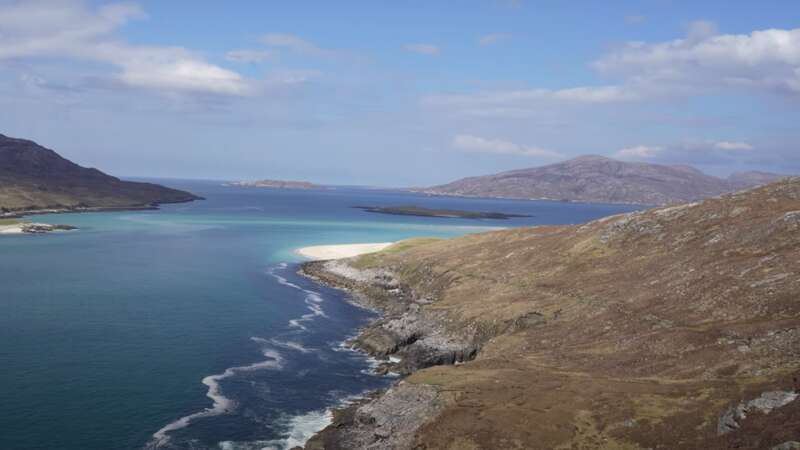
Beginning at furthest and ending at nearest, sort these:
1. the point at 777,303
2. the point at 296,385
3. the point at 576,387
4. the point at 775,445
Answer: the point at 296,385, the point at 777,303, the point at 576,387, the point at 775,445

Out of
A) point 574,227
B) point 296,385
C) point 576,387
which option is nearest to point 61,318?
point 296,385

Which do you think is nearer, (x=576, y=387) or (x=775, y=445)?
(x=775, y=445)

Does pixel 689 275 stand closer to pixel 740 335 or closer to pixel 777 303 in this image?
pixel 777 303

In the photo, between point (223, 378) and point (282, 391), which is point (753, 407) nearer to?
point (282, 391)

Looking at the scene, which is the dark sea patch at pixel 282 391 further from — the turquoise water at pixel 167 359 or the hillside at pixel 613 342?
the hillside at pixel 613 342

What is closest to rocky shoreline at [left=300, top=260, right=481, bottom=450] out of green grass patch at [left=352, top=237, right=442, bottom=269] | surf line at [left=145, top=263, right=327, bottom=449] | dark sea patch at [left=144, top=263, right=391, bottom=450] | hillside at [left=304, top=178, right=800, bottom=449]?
hillside at [left=304, top=178, right=800, bottom=449]

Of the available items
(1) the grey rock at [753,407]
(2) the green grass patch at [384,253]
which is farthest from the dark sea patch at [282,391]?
(2) the green grass patch at [384,253]
